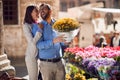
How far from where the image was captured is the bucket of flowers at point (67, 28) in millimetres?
5508

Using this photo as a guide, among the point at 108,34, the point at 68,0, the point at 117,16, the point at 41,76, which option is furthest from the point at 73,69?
the point at 68,0

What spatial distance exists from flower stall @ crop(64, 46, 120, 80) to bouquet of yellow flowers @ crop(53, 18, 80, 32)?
2.53ft

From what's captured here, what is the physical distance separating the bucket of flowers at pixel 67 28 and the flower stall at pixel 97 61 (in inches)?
28.7

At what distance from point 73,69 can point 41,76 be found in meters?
2.26

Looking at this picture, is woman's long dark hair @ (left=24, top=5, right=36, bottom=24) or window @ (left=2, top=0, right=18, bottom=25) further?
window @ (left=2, top=0, right=18, bottom=25)

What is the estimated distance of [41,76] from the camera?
5816 mm

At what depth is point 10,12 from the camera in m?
19.6

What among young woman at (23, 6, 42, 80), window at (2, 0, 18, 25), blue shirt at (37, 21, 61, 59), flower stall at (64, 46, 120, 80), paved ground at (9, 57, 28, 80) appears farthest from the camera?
window at (2, 0, 18, 25)

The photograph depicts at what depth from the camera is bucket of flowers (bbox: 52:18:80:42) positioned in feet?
18.1

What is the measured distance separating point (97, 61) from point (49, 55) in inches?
54.9

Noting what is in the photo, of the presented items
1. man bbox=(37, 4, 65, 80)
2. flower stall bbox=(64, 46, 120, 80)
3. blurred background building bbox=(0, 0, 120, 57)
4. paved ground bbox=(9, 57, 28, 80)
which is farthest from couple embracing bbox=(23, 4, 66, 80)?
blurred background building bbox=(0, 0, 120, 57)

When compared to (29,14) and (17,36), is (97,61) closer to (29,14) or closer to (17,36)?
(29,14)

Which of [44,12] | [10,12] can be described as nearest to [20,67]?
[10,12]

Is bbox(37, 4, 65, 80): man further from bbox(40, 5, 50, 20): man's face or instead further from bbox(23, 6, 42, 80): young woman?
bbox(23, 6, 42, 80): young woman
